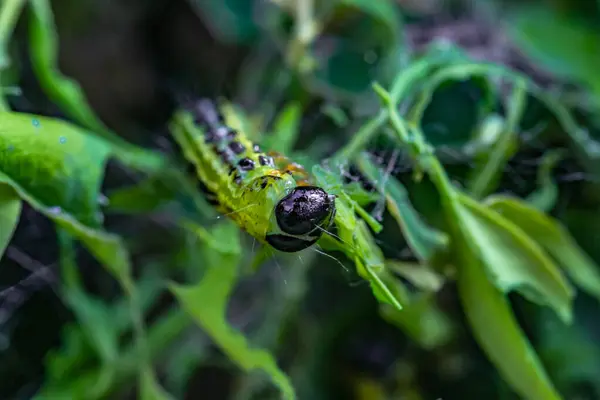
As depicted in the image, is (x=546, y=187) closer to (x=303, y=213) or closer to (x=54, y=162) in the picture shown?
(x=303, y=213)

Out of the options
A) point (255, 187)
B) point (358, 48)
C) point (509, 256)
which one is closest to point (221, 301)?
point (255, 187)

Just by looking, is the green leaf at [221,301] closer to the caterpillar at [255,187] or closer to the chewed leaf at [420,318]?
the caterpillar at [255,187]

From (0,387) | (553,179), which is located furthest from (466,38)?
(0,387)

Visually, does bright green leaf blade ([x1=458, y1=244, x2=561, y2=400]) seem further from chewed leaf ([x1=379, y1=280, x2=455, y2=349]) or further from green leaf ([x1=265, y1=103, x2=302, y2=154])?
green leaf ([x1=265, y1=103, x2=302, y2=154])

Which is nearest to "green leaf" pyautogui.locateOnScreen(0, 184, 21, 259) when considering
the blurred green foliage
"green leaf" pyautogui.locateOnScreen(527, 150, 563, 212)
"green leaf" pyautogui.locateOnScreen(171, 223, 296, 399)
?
the blurred green foliage

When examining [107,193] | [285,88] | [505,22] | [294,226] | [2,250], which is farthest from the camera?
[505,22]

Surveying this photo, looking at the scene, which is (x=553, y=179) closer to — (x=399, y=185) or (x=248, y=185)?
(x=399, y=185)
